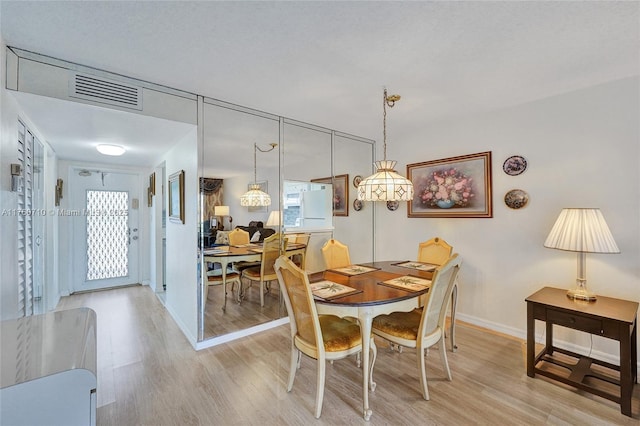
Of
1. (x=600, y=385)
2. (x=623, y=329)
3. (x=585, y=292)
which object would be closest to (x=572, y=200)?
(x=585, y=292)

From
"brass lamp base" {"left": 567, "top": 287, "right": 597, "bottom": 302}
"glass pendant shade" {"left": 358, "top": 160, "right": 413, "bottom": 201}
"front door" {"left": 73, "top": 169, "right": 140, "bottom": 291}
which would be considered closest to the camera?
"brass lamp base" {"left": 567, "top": 287, "right": 597, "bottom": 302}

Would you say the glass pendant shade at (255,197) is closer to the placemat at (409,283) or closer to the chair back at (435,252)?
the placemat at (409,283)

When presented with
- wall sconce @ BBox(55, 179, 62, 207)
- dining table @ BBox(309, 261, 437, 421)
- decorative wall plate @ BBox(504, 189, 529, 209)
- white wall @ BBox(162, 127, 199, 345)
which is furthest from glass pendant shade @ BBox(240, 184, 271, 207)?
wall sconce @ BBox(55, 179, 62, 207)

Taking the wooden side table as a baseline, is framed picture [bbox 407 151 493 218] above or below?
above

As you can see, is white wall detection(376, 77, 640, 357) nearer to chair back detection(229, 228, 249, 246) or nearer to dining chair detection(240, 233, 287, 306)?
dining chair detection(240, 233, 287, 306)

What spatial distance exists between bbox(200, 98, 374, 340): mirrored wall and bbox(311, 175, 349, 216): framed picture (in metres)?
0.01

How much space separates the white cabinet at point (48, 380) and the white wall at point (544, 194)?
3.54 metres

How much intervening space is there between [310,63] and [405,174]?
2354 mm

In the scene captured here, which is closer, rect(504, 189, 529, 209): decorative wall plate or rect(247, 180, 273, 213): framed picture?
rect(504, 189, 529, 209): decorative wall plate

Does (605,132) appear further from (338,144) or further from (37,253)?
(37,253)

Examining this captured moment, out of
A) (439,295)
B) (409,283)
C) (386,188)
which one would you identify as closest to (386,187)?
(386,188)

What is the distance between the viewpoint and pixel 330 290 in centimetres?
213

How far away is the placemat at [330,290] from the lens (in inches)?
79.5

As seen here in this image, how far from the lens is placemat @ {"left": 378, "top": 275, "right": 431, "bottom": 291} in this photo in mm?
2220
